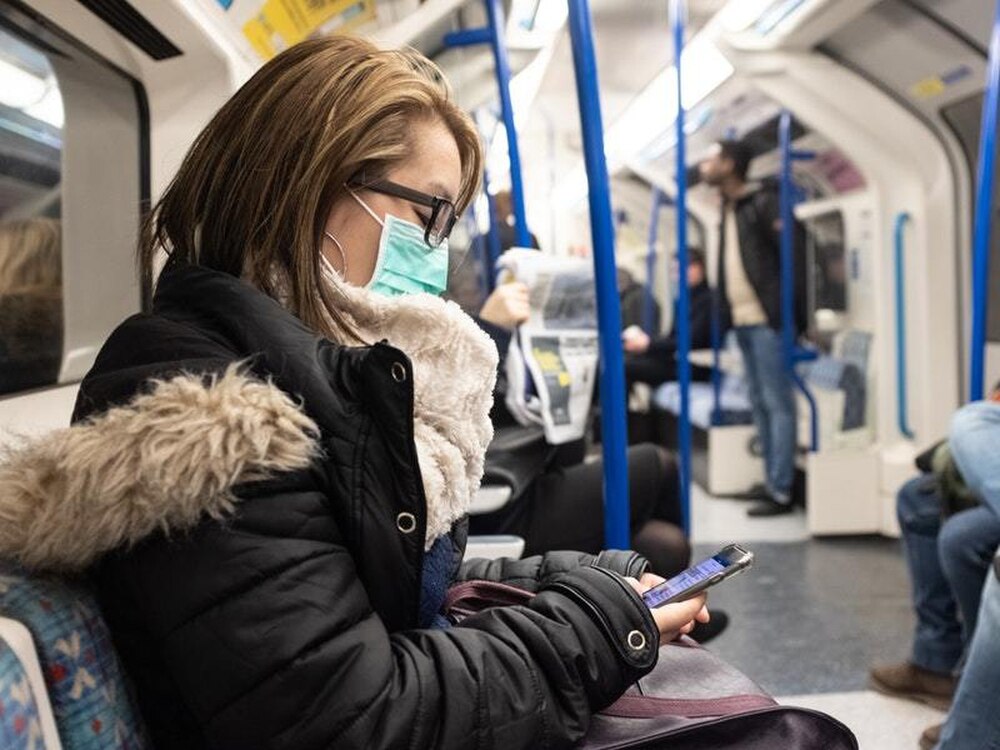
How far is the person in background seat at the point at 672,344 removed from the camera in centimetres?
591

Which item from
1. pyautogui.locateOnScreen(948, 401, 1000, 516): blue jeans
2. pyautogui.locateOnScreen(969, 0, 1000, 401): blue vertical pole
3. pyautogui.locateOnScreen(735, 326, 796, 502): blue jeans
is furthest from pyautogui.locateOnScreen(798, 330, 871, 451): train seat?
pyautogui.locateOnScreen(948, 401, 1000, 516): blue jeans

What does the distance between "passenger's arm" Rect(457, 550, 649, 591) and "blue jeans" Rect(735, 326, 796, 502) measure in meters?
3.85

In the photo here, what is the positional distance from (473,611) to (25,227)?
3.49 feet

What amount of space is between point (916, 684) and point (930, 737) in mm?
346

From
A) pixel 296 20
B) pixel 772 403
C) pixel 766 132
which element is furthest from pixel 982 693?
pixel 766 132

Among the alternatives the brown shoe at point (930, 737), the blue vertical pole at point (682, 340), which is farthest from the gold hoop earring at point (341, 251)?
the brown shoe at point (930, 737)

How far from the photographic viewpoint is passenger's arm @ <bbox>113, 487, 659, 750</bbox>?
79 centimetres

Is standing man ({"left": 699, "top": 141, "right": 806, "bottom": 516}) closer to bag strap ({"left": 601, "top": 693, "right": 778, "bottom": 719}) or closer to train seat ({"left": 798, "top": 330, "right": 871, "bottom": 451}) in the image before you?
train seat ({"left": 798, "top": 330, "right": 871, "bottom": 451})

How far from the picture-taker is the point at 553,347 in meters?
2.27

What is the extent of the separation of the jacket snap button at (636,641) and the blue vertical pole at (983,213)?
7.45 feet

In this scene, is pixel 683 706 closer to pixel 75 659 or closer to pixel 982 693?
pixel 75 659

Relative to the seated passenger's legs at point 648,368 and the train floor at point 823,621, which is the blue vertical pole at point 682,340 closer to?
the train floor at point 823,621

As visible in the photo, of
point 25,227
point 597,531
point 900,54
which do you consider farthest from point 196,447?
point 900,54

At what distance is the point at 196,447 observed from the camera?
2.68 ft
